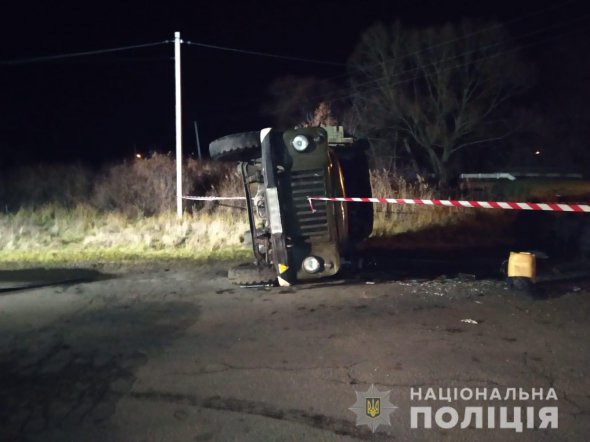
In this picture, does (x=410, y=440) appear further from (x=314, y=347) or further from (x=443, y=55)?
(x=443, y=55)

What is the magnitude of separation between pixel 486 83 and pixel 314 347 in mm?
30851

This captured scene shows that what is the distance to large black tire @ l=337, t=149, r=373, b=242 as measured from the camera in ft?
31.9

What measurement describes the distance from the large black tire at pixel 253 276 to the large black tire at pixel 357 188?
1.84 m

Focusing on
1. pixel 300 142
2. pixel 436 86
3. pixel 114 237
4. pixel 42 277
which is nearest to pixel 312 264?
pixel 300 142

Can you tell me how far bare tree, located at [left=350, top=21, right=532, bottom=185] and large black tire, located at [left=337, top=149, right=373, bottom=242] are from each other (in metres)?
23.7

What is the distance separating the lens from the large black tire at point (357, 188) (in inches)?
383

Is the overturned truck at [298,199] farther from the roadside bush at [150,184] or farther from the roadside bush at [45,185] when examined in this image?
the roadside bush at [45,185]

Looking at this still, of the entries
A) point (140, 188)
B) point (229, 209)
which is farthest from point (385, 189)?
point (140, 188)

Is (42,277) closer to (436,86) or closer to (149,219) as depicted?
(149,219)

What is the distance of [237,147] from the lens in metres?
7.99

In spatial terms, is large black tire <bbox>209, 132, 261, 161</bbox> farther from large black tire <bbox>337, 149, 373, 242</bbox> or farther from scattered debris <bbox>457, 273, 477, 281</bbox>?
scattered debris <bbox>457, 273, 477, 281</bbox>

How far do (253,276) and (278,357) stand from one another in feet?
10.8

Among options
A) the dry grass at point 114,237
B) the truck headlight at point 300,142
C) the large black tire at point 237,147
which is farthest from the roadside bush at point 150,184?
the truck headlight at point 300,142

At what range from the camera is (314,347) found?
18.0 feet
